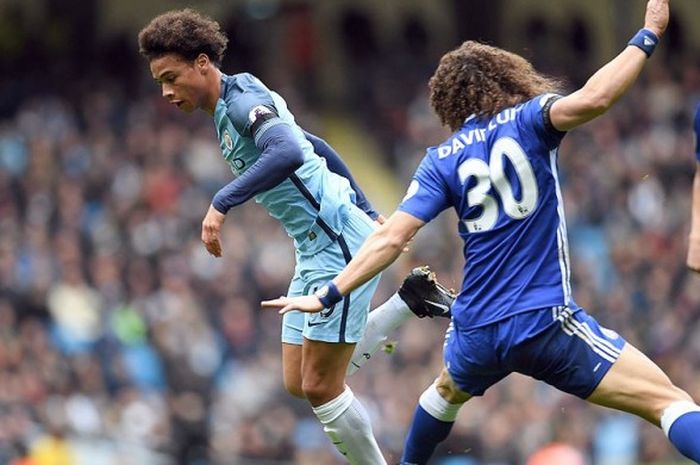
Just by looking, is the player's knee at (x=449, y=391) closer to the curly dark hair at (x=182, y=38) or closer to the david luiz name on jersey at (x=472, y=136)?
Answer: the david luiz name on jersey at (x=472, y=136)

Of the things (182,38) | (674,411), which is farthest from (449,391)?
(182,38)

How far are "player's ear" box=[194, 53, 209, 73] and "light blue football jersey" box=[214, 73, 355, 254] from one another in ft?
0.40

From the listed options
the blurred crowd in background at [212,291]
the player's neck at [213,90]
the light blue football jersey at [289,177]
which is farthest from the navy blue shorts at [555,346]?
the blurred crowd in background at [212,291]

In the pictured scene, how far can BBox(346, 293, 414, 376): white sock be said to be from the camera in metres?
8.50

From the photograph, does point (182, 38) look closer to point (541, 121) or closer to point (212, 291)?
point (541, 121)

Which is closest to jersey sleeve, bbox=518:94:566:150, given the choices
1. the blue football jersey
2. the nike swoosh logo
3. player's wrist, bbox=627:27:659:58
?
the blue football jersey

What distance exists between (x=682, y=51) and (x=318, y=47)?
502 cm

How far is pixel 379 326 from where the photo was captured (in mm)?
8531

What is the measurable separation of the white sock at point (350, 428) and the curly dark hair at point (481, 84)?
158cm

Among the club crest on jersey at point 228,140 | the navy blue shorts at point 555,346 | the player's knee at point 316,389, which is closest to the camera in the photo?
the navy blue shorts at point 555,346

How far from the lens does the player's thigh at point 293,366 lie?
8.21 metres

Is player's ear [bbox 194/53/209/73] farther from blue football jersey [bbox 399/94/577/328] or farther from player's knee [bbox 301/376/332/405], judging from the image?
player's knee [bbox 301/376/332/405]

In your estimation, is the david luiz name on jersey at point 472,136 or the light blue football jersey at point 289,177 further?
the light blue football jersey at point 289,177

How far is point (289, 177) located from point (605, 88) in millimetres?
1898
